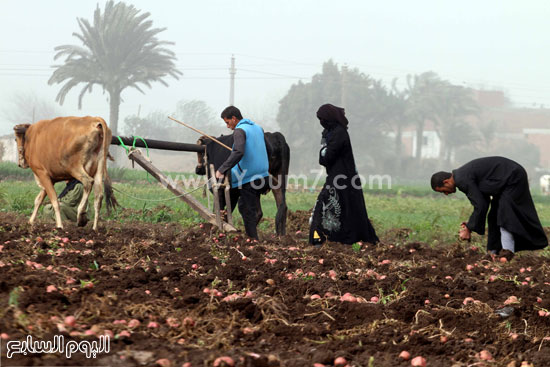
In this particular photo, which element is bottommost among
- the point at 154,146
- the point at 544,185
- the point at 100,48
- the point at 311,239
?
the point at 544,185

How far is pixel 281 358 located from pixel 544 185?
4266 cm

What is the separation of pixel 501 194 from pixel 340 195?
6.00 ft

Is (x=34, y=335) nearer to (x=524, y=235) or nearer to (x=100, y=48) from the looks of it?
(x=524, y=235)

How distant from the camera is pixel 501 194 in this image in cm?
727

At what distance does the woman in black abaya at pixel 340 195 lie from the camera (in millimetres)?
7848

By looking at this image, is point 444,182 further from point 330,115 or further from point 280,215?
point 280,215

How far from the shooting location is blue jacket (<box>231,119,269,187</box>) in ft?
26.0

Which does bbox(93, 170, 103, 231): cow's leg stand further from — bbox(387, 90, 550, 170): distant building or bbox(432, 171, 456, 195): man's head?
bbox(387, 90, 550, 170): distant building

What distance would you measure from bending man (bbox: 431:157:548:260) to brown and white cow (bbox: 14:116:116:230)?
388 cm

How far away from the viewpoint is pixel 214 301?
4.39 metres

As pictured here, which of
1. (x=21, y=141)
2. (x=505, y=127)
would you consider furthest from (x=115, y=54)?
(x=505, y=127)

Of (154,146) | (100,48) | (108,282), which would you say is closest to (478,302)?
(108,282)

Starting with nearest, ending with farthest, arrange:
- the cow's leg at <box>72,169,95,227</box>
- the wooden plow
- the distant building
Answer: the cow's leg at <box>72,169,95,227</box> → the wooden plow → the distant building

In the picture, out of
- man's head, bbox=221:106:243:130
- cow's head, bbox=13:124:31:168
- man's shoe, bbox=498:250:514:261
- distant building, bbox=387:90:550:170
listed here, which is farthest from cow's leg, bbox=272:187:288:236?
distant building, bbox=387:90:550:170
